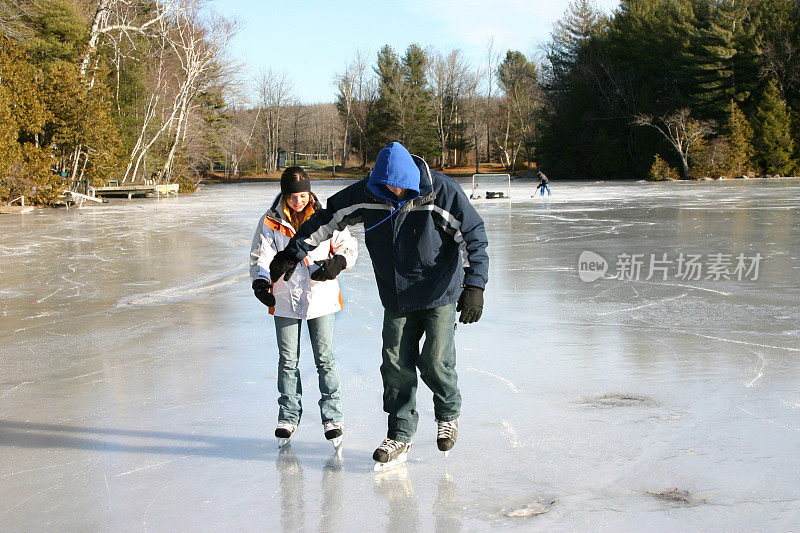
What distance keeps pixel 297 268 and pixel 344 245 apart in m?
0.28

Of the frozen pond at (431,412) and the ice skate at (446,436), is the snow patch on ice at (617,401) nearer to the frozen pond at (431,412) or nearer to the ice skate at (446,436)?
the frozen pond at (431,412)

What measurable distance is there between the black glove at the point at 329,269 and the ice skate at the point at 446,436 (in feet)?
2.98

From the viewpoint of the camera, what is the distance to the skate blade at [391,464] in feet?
11.9

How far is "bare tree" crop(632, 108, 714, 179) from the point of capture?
2056 inches

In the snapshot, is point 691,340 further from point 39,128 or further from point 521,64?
point 521,64

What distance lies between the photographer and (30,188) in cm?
2695

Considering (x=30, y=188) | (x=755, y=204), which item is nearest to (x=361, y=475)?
(x=755, y=204)

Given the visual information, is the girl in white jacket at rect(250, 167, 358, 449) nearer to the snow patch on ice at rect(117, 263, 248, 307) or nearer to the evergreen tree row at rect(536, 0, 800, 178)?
the snow patch on ice at rect(117, 263, 248, 307)

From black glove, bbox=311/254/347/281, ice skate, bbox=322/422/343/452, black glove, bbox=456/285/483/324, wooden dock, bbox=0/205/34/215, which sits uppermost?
black glove, bbox=311/254/347/281

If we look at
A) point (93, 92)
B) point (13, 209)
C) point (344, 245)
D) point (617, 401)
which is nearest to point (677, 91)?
point (93, 92)

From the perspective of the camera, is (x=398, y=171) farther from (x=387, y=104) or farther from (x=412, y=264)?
(x=387, y=104)

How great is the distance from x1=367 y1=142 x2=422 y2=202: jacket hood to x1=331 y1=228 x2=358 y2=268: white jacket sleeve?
540 millimetres

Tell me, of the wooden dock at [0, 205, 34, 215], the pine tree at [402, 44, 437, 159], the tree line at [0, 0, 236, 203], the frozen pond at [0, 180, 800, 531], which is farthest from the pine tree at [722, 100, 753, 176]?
the frozen pond at [0, 180, 800, 531]

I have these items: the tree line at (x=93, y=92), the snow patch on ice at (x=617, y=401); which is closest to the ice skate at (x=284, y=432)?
the snow patch on ice at (x=617, y=401)
